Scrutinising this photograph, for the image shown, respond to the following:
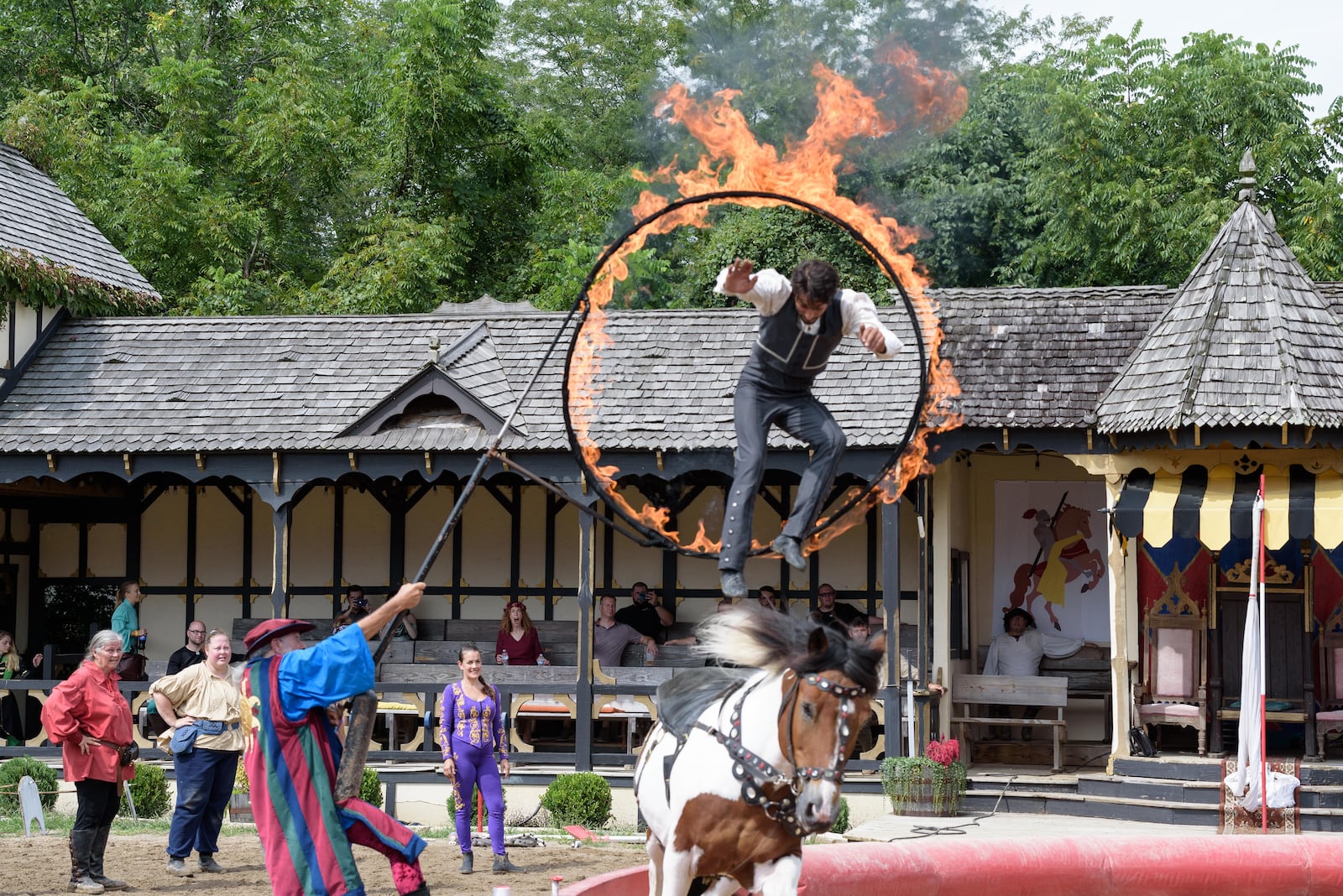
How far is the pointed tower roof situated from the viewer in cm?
1589

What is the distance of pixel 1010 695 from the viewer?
18.3 metres

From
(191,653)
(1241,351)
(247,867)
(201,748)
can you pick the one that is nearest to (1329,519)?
(1241,351)

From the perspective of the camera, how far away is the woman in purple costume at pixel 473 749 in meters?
12.8

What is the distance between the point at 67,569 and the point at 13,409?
2.89 meters

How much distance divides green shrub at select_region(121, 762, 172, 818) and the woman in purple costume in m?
4.81

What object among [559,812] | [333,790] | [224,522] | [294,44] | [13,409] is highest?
[294,44]

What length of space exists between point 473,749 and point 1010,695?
24.8ft

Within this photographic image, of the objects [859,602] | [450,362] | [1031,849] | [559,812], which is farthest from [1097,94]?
[1031,849]

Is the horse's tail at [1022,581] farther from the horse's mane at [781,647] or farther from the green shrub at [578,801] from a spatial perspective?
the horse's mane at [781,647]

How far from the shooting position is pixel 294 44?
35.0 meters

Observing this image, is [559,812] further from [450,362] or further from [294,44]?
[294,44]

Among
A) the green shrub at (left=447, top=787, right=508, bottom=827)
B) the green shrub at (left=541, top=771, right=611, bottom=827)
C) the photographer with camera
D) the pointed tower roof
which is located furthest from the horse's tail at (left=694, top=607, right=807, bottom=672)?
the photographer with camera

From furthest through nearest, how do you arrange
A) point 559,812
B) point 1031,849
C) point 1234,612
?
point 1234,612
point 559,812
point 1031,849

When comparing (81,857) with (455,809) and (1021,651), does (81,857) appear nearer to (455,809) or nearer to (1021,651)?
(455,809)
